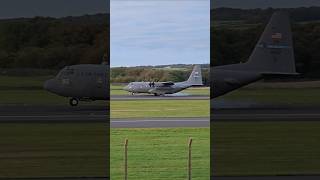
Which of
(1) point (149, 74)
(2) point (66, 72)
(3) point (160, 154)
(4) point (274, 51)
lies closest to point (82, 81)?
(2) point (66, 72)

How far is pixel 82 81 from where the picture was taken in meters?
8.73

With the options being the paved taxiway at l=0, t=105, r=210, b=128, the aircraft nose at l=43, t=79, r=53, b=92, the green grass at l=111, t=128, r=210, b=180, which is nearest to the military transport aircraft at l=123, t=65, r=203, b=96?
the green grass at l=111, t=128, r=210, b=180

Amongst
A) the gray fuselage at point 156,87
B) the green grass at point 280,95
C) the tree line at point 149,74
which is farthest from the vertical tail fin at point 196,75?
the green grass at point 280,95

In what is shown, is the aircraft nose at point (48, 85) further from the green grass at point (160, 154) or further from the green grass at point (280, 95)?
the green grass at point (280, 95)

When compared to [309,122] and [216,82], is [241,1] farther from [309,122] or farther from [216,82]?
[309,122]

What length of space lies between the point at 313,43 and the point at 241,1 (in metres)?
1.31

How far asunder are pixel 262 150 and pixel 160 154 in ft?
12.6

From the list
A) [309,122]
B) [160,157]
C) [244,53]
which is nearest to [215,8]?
[244,53]

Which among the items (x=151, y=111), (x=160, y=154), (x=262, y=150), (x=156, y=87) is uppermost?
(x=156, y=87)

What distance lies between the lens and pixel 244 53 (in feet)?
27.7

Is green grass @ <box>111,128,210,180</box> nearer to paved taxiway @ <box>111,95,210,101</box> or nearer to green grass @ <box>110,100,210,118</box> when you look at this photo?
green grass @ <box>110,100,210,118</box>

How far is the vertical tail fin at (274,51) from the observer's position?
324 inches

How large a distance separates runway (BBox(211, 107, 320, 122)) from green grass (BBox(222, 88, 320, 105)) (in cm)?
12

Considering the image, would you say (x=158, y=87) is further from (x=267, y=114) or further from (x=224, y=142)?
(x=224, y=142)
